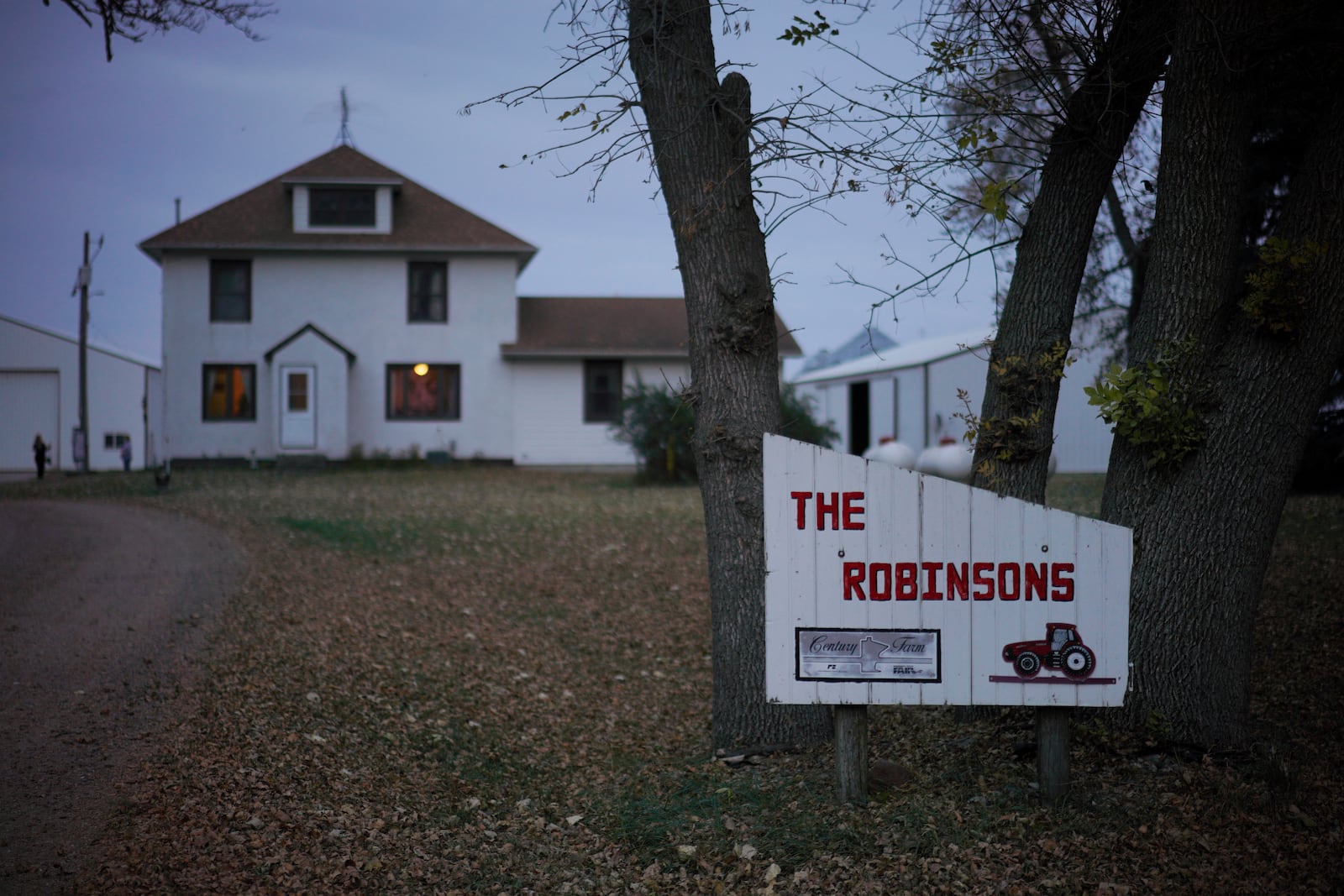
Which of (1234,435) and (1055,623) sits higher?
(1234,435)

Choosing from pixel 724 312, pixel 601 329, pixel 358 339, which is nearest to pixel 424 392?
pixel 358 339

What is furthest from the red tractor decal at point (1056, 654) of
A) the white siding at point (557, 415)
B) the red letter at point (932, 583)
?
the white siding at point (557, 415)

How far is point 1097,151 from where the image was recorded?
18.2ft

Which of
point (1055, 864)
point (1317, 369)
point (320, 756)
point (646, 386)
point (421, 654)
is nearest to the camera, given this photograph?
point (1055, 864)

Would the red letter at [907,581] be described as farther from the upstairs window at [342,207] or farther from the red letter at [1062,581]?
the upstairs window at [342,207]

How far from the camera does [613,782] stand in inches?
236

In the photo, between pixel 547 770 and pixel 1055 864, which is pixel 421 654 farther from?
pixel 1055 864

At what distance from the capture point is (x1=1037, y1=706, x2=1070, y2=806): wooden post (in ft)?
15.2

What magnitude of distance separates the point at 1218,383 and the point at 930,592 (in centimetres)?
190

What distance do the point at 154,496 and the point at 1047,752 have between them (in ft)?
57.2

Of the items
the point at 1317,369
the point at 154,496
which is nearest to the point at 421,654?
the point at 1317,369

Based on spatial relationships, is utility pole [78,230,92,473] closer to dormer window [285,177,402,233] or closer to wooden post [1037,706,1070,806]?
dormer window [285,177,402,233]

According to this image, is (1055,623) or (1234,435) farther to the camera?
(1234,435)

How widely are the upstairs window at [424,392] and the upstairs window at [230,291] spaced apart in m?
3.92
